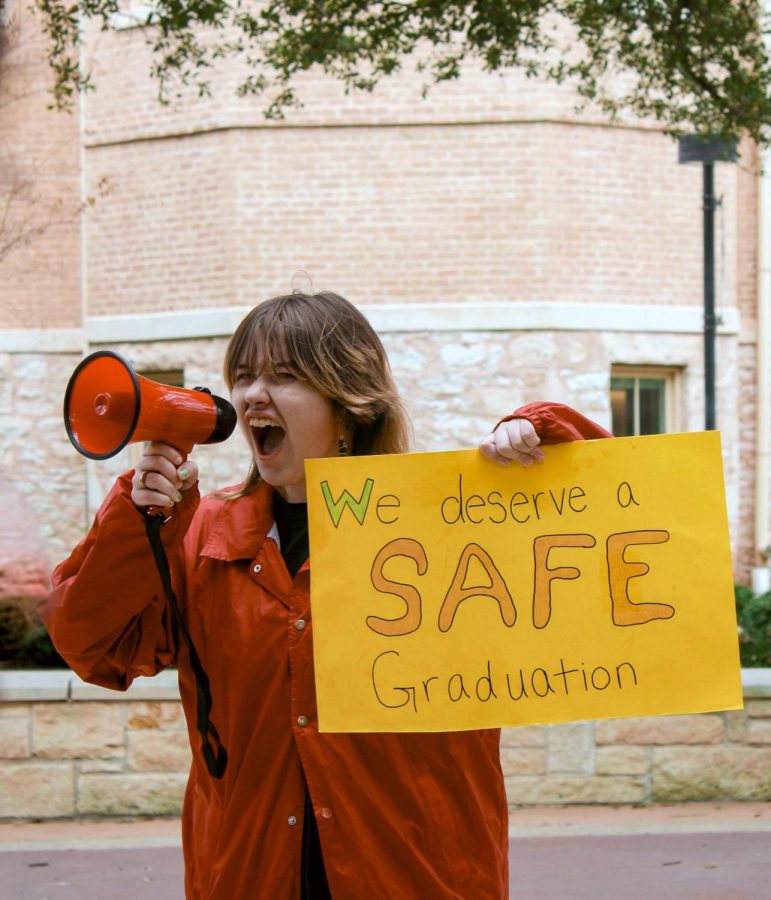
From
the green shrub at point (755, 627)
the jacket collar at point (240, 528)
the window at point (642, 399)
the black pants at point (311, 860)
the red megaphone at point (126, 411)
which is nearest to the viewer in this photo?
the red megaphone at point (126, 411)

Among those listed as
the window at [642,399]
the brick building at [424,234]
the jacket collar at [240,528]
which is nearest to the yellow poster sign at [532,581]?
the jacket collar at [240,528]

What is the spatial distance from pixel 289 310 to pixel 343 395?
0.19 m

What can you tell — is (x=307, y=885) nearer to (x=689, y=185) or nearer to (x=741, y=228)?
(x=689, y=185)

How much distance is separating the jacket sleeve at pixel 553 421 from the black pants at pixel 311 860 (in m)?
0.75

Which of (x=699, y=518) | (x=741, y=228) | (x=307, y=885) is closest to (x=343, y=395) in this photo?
(x=699, y=518)

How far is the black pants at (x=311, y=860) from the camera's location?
2.15 meters

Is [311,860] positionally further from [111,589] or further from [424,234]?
[424,234]

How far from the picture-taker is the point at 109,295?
41.7ft

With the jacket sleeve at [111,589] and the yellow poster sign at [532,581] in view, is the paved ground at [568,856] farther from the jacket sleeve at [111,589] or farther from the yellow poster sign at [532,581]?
the jacket sleeve at [111,589]

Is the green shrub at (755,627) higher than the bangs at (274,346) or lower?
lower

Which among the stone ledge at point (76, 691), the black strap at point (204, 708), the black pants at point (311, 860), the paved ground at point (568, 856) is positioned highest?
the black strap at point (204, 708)

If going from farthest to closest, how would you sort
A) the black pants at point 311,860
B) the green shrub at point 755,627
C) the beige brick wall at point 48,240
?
the beige brick wall at point 48,240, the green shrub at point 755,627, the black pants at point 311,860

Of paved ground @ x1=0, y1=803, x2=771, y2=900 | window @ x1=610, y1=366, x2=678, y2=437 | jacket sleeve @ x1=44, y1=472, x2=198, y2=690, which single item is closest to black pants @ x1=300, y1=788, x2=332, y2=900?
jacket sleeve @ x1=44, y1=472, x2=198, y2=690

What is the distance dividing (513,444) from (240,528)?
0.51 m
